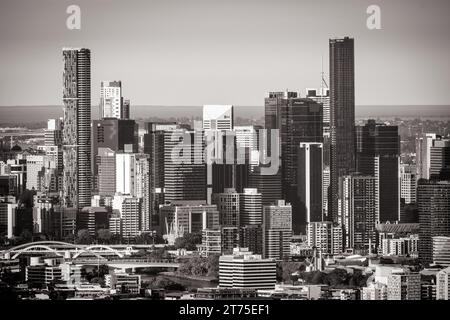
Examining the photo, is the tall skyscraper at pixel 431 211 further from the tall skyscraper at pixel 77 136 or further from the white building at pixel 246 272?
the tall skyscraper at pixel 77 136

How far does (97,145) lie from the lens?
628 inches

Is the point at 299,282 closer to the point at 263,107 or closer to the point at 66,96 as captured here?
the point at 263,107

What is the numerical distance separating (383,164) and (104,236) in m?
2.81

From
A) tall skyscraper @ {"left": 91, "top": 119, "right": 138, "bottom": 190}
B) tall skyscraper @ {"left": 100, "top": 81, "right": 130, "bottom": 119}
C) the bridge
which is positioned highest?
tall skyscraper @ {"left": 100, "top": 81, "right": 130, "bottom": 119}

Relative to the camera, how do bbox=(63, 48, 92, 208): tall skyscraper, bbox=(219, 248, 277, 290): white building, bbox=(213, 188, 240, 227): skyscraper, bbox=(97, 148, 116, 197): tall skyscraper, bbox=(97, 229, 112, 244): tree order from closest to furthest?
bbox=(219, 248, 277, 290): white building < bbox=(63, 48, 92, 208): tall skyscraper < bbox=(97, 229, 112, 244): tree < bbox=(213, 188, 240, 227): skyscraper < bbox=(97, 148, 116, 197): tall skyscraper

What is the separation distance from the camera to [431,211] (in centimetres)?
1428

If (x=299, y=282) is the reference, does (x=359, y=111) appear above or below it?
above

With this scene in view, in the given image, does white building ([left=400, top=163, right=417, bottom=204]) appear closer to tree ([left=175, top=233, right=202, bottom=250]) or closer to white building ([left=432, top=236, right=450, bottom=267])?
white building ([left=432, top=236, right=450, bottom=267])

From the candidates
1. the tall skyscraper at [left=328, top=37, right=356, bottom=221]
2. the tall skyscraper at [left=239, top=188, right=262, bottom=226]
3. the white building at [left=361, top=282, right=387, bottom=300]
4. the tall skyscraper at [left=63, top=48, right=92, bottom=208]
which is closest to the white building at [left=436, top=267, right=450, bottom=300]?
the white building at [left=361, top=282, right=387, bottom=300]

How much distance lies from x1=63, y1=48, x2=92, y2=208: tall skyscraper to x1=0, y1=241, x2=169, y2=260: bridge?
2.98ft

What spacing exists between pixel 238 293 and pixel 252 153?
4529 mm

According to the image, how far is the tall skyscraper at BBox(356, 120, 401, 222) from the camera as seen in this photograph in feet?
48.3
